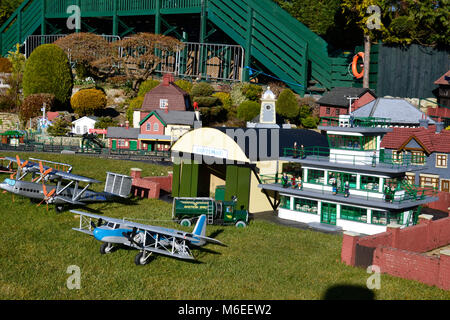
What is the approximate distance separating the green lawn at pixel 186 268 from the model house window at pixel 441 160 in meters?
20.6

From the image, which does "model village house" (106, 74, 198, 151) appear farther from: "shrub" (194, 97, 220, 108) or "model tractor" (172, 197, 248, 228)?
"model tractor" (172, 197, 248, 228)

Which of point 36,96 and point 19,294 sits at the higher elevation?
point 36,96

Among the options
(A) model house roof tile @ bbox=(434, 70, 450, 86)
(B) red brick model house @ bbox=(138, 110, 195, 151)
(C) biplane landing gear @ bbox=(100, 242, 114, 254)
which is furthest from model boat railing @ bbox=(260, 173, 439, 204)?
(A) model house roof tile @ bbox=(434, 70, 450, 86)

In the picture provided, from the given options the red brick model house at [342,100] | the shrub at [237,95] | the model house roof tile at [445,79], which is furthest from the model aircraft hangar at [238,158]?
the shrub at [237,95]

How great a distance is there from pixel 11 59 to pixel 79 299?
235 feet

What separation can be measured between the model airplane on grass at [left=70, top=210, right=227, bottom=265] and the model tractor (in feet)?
17.9

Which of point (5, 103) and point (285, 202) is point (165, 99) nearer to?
point (5, 103)

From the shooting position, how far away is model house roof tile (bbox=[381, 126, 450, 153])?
4528cm

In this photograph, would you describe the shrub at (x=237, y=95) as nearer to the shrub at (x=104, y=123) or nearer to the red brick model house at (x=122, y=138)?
the red brick model house at (x=122, y=138)

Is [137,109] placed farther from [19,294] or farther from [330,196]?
[19,294]

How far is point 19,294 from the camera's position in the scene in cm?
1969

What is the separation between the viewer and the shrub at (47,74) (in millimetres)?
68312

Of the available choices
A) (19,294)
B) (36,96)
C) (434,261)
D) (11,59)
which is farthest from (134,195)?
(11,59)
